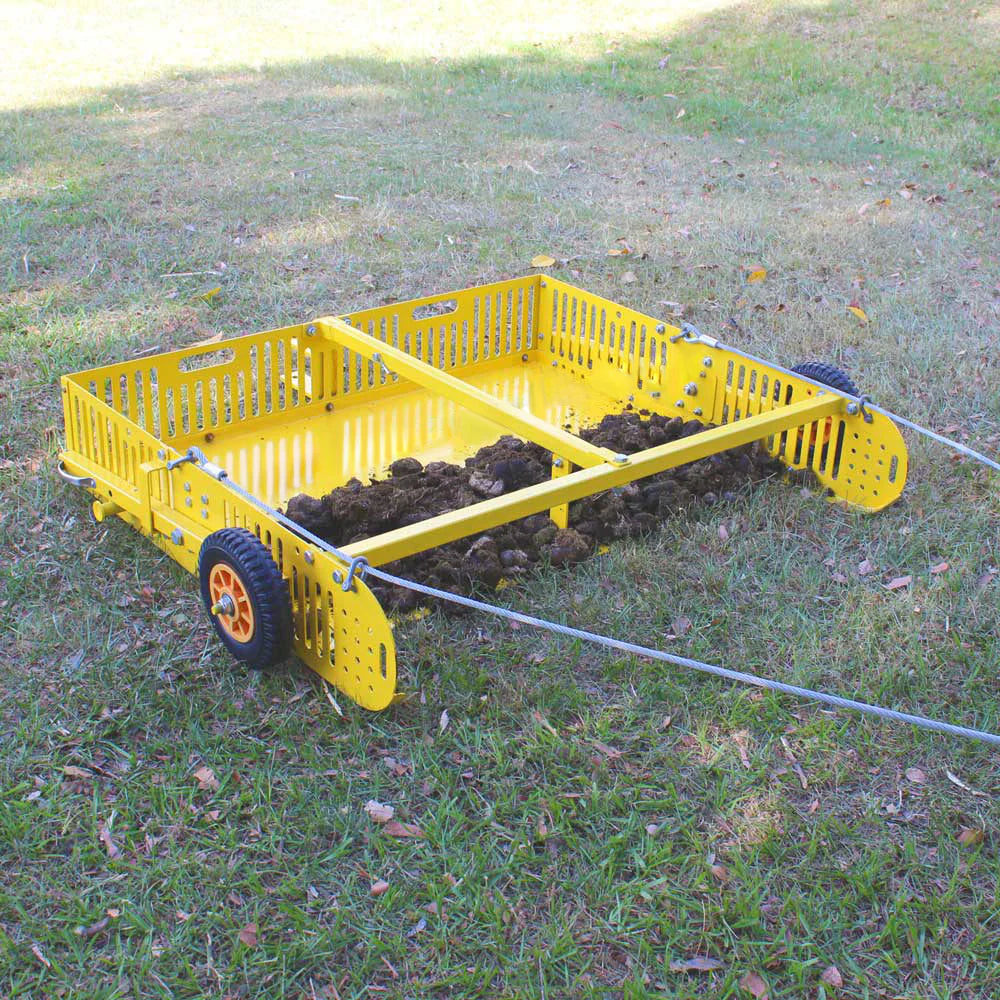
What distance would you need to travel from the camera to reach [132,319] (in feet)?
18.7

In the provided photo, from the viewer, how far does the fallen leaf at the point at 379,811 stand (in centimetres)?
274

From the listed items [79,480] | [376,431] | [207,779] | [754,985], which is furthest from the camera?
[376,431]

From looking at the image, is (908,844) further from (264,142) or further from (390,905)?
(264,142)

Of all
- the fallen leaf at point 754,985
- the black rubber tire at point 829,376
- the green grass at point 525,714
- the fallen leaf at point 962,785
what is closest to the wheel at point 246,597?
the green grass at point 525,714

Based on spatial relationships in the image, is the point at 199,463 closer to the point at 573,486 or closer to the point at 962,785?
the point at 573,486

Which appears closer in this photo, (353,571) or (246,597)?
(353,571)

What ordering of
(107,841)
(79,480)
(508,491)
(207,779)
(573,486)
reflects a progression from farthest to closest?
1. (508,491)
2. (79,480)
3. (573,486)
4. (207,779)
5. (107,841)

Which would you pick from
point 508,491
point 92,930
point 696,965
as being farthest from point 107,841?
point 508,491

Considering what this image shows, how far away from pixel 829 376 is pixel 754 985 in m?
2.43

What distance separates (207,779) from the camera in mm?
2840

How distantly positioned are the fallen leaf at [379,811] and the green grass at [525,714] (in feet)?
0.07

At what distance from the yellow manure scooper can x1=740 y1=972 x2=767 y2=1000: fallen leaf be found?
1014 mm

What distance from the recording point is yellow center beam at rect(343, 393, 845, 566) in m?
3.10

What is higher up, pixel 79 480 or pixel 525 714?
pixel 79 480
